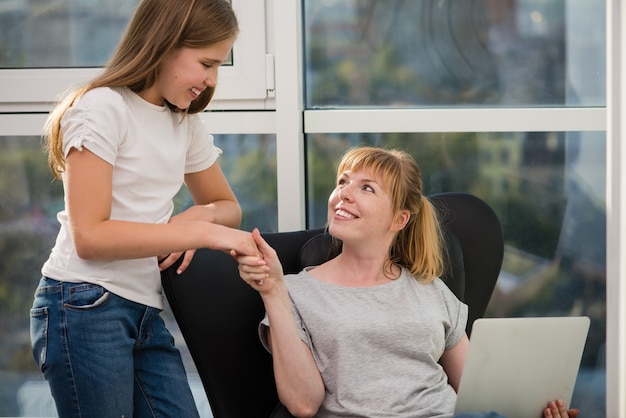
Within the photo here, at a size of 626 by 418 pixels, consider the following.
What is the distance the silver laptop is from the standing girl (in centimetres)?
49

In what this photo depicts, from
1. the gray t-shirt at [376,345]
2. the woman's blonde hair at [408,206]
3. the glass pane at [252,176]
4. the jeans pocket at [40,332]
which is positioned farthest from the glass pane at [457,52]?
the jeans pocket at [40,332]

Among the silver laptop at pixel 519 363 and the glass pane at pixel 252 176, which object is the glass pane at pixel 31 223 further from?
the silver laptop at pixel 519 363

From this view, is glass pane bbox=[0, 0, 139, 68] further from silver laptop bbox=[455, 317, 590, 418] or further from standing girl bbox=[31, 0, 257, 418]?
silver laptop bbox=[455, 317, 590, 418]

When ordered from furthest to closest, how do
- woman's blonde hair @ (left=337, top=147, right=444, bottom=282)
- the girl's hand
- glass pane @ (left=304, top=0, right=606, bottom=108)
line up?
glass pane @ (left=304, top=0, right=606, bottom=108) < woman's blonde hair @ (left=337, top=147, right=444, bottom=282) < the girl's hand

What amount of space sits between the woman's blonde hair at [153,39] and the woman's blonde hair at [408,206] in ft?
1.51

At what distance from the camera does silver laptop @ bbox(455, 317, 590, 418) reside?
1.69 m

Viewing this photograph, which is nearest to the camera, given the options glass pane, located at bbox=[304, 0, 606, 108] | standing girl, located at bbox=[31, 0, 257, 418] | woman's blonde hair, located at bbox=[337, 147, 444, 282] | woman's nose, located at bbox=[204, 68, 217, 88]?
standing girl, located at bbox=[31, 0, 257, 418]

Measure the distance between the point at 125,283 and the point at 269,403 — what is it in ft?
1.56

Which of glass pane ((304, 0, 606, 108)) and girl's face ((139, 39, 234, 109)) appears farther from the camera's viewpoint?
glass pane ((304, 0, 606, 108))

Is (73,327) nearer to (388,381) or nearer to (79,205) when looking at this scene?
(79,205)

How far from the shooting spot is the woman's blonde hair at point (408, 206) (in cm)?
201

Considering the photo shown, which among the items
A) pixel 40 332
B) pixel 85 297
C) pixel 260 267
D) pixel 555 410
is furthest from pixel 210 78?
pixel 555 410

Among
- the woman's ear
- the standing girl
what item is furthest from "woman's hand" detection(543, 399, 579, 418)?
the standing girl

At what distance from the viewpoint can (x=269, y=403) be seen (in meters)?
2.01
